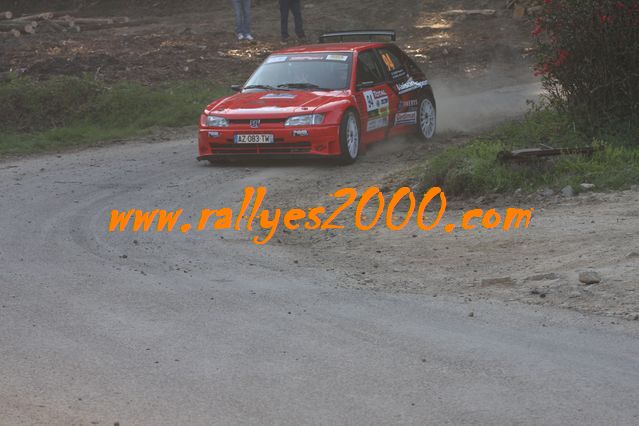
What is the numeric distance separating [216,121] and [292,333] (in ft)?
26.2

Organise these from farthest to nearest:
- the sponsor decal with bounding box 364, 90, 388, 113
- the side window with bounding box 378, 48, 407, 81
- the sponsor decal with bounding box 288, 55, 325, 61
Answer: the side window with bounding box 378, 48, 407, 81
the sponsor decal with bounding box 288, 55, 325, 61
the sponsor decal with bounding box 364, 90, 388, 113

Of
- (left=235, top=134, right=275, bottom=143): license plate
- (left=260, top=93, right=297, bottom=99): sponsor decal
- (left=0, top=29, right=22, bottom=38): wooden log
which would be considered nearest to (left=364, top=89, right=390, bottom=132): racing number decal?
(left=260, top=93, right=297, bottom=99): sponsor decal

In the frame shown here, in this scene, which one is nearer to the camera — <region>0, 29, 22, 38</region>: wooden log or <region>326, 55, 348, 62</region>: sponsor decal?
<region>326, 55, 348, 62</region>: sponsor decal

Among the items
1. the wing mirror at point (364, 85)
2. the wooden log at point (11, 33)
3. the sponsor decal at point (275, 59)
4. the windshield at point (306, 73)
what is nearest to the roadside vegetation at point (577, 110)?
the wing mirror at point (364, 85)

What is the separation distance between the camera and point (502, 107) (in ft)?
68.4

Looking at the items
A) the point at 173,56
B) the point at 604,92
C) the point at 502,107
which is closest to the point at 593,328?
the point at 604,92

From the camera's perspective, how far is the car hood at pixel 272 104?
14828 millimetres

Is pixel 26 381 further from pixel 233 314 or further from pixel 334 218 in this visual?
pixel 334 218

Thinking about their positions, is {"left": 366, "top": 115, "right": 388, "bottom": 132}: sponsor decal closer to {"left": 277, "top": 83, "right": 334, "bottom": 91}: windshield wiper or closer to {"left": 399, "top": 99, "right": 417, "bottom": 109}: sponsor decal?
{"left": 399, "top": 99, "right": 417, "bottom": 109}: sponsor decal

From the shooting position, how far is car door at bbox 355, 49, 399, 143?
1555cm

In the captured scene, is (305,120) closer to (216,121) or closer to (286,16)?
(216,121)

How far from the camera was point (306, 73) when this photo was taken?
52.1 feet

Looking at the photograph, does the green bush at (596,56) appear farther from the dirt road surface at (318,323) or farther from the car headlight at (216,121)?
the car headlight at (216,121)

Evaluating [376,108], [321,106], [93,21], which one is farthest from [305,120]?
[93,21]
